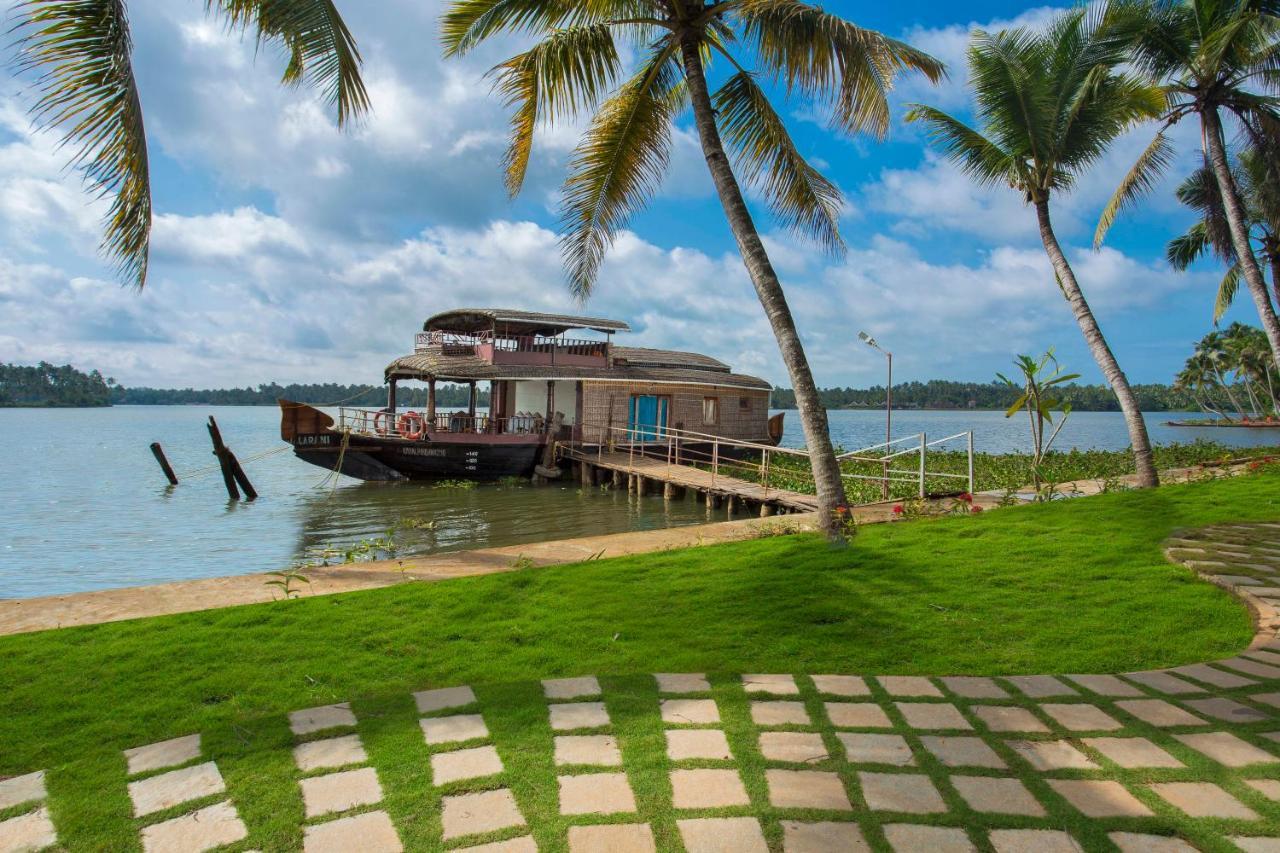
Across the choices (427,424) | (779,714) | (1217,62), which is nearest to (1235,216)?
(1217,62)

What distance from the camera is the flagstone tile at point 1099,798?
8.93 ft

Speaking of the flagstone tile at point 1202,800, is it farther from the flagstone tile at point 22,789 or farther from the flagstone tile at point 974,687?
the flagstone tile at point 22,789

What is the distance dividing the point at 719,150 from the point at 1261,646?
20.9 ft

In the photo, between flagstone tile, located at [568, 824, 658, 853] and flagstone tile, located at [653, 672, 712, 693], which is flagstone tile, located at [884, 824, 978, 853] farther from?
flagstone tile, located at [653, 672, 712, 693]

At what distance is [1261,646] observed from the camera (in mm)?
4633

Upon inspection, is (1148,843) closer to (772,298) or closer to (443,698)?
(443,698)

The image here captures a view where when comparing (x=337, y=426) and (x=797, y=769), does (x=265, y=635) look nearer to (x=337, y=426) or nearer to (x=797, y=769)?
(x=797, y=769)

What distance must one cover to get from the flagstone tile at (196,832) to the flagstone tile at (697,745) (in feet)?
5.59

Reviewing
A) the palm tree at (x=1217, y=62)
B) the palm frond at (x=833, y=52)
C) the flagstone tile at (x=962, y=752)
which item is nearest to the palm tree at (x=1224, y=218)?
the palm tree at (x=1217, y=62)

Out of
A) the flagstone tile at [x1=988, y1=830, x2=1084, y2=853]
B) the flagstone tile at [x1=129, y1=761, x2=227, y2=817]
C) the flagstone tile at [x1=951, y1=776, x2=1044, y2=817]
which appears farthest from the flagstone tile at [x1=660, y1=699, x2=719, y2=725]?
the flagstone tile at [x1=129, y1=761, x2=227, y2=817]

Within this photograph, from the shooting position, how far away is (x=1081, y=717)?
3564 millimetres

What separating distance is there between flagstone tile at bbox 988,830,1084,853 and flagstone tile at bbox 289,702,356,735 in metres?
2.85

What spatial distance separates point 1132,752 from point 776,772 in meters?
1.61

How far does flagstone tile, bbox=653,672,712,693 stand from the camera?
3938mm
